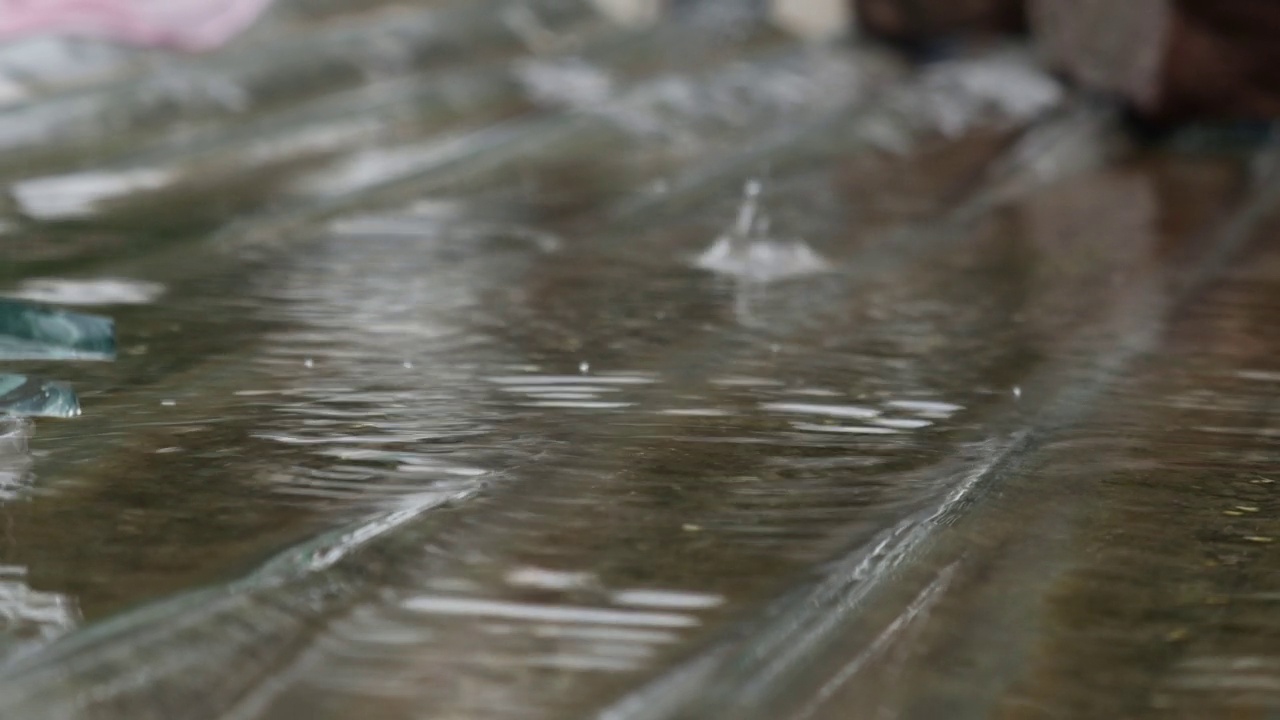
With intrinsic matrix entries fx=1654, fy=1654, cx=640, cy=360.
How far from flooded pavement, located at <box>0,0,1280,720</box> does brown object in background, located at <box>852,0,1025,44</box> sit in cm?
99

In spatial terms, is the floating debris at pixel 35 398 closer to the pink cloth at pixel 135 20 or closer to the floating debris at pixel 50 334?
the floating debris at pixel 50 334

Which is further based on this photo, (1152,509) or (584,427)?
(584,427)

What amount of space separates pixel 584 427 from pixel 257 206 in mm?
728

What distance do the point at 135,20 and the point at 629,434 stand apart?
5.08ft

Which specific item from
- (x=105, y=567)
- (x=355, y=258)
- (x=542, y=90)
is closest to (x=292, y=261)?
(x=355, y=258)

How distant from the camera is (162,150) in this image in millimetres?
1766

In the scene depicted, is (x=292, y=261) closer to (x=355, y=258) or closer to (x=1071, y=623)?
(x=355, y=258)

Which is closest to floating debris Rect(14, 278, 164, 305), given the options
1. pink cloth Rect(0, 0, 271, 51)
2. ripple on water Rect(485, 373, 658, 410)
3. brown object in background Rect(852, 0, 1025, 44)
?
ripple on water Rect(485, 373, 658, 410)

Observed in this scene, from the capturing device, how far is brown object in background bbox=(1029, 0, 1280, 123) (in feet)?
6.64

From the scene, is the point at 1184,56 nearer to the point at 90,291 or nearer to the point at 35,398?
the point at 90,291

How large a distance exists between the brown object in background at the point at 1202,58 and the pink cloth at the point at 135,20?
4.07ft

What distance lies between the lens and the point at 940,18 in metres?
2.85

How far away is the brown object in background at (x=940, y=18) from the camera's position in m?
2.84

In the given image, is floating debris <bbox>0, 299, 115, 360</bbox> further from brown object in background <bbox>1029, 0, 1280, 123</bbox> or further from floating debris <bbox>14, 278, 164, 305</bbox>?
brown object in background <bbox>1029, 0, 1280, 123</bbox>
